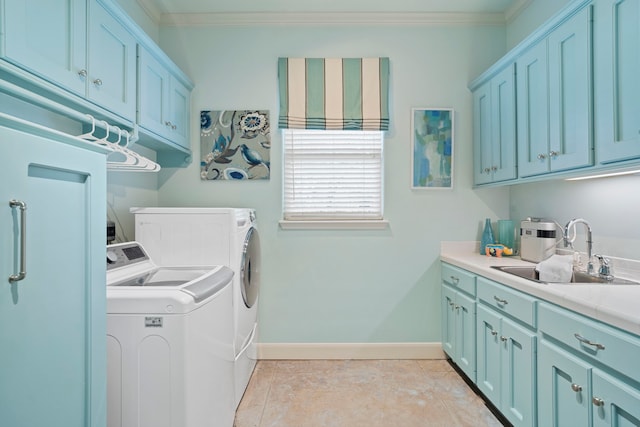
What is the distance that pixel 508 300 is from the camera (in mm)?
1697

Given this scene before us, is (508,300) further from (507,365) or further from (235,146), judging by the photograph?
(235,146)

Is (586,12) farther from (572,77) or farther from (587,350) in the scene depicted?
(587,350)

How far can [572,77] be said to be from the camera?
1644mm

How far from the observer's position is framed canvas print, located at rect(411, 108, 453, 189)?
267 cm

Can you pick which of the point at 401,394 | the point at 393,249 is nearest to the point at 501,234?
the point at 393,249

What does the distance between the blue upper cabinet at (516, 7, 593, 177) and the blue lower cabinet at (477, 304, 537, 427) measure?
2.97 ft

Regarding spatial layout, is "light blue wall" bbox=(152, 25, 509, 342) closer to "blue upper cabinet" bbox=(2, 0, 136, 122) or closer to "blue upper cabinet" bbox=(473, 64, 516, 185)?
"blue upper cabinet" bbox=(473, 64, 516, 185)

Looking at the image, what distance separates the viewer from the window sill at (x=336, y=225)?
104 inches

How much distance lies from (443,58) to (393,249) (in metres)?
1.65

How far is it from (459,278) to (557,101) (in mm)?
1242

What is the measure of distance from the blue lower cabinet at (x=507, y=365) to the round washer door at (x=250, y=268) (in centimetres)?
150

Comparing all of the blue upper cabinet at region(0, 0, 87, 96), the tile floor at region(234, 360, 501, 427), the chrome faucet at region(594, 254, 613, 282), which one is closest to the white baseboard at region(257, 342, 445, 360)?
the tile floor at region(234, 360, 501, 427)

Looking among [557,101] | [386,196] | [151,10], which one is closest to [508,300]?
[557,101]

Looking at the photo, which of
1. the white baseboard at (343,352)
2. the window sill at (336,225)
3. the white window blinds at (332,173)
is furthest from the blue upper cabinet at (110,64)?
the white baseboard at (343,352)
